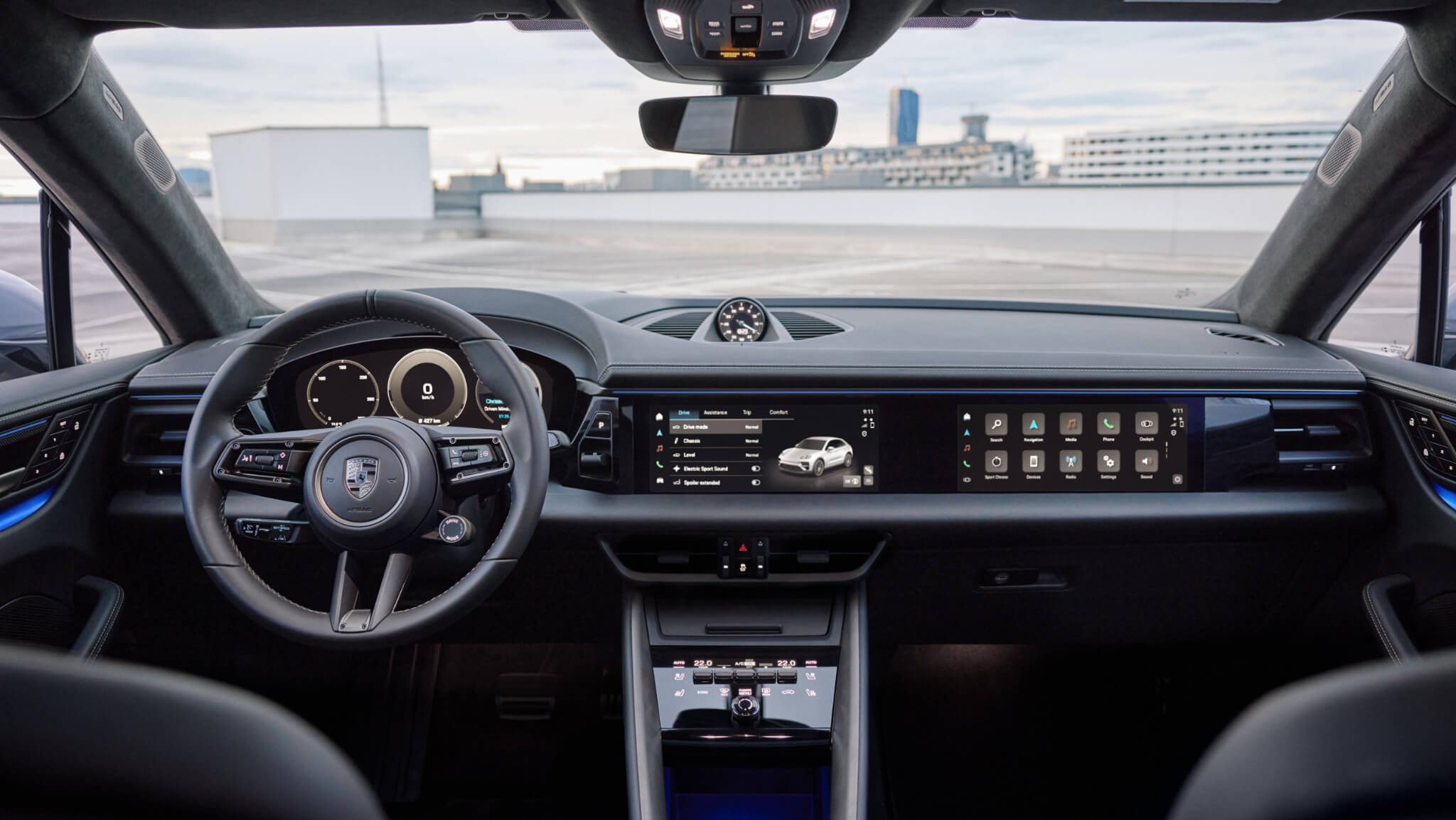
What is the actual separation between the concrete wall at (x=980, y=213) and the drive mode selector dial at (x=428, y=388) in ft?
4.12

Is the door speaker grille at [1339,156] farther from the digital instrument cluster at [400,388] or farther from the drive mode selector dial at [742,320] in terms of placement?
→ the digital instrument cluster at [400,388]

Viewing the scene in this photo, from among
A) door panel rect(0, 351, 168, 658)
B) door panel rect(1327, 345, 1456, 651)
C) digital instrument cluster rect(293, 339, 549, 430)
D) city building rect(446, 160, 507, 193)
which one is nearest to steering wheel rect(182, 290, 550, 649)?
digital instrument cluster rect(293, 339, 549, 430)

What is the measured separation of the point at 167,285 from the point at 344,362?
2.07 feet

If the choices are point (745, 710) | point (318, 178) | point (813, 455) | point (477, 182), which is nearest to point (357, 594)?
point (745, 710)

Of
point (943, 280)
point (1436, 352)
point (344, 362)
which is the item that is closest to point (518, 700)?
point (344, 362)

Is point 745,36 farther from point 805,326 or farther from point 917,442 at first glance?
point 917,442

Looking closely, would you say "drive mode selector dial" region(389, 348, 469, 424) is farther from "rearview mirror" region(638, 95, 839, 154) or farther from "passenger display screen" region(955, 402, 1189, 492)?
"passenger display screen" region(955, 402, 1189, 492)

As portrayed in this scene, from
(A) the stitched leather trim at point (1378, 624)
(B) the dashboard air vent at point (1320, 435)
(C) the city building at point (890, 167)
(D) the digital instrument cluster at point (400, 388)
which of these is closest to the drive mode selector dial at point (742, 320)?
(C) the city building at point (890, 167)

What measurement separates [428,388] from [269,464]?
69cm

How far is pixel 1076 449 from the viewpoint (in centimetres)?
275

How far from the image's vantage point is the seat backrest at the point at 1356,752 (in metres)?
0.60

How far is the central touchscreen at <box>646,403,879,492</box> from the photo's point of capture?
2713 millimetres

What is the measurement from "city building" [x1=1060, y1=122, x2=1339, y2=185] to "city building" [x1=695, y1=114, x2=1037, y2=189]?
22 centimetres

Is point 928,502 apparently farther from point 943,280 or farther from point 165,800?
point 165,800
